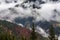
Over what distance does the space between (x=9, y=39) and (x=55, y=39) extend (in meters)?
17.8

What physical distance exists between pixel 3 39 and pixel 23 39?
1039 centimetres

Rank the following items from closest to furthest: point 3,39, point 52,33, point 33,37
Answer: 1. point 3,39
2. point 52,33
3. point 33,37

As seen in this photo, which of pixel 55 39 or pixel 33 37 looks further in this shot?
pixel 33 37

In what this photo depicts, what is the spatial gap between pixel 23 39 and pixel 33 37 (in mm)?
7674

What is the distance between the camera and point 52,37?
98375mm

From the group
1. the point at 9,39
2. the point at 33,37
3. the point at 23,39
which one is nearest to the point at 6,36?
the point at 9,39

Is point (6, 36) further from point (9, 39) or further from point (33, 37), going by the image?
point (33, 37)

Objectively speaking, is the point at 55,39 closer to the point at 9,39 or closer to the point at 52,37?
the point at 52,37

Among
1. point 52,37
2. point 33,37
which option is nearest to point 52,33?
point 52,37

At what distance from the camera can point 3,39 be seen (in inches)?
3644

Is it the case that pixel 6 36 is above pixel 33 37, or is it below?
above

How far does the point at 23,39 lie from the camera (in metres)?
A: 100

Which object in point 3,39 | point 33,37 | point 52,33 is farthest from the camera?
point 33,37

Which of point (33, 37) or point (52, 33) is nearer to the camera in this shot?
point (52, 33)
